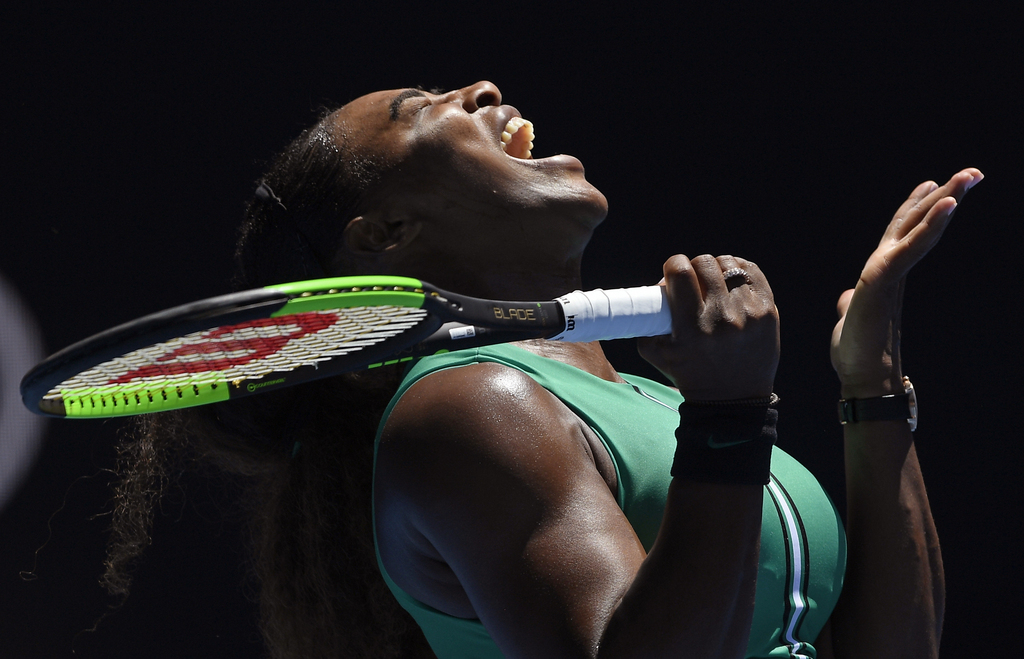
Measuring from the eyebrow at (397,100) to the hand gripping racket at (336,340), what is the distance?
0.42m

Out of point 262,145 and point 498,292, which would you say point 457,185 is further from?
point 262,145

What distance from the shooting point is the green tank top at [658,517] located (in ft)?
3.17

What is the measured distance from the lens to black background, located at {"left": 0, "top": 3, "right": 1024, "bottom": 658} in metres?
1.81

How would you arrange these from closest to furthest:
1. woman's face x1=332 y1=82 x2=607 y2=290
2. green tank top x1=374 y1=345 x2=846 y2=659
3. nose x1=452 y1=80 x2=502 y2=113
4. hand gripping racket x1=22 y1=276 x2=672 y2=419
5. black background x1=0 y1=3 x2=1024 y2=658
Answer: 1. hand gripping racket x1=22 y1=276 x2=672 y2=419
2. green tank top x1=374 y1=345 x2=846 y2=659
3. woman's face x1=332 y1=82 x2=607 y2=290
4. nose x1=452 y1=80 x2=502 y2=113
5. black background x1=0 y1=3 x2=1024 y2=658

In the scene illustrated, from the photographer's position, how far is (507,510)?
2.75ft

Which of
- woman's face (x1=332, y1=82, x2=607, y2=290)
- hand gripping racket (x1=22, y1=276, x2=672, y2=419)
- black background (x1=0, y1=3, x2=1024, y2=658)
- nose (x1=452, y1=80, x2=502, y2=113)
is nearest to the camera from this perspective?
hand gripping racket (x1=22, y1=276, x2=672, y2=419)

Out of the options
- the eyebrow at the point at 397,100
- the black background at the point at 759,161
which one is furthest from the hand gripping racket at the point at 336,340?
the black background at the point at 759,161

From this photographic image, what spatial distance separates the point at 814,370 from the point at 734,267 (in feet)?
3.96

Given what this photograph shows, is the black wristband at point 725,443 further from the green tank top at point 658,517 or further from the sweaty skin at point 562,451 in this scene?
the green tank top at point 658,517

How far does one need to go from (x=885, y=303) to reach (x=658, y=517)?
0.44 m

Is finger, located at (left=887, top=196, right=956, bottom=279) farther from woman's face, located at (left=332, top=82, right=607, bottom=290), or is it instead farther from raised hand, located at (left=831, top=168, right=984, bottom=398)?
woman's face, located at (left=332, top=82, right=607, bottom=290)

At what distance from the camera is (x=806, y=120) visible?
2.01m

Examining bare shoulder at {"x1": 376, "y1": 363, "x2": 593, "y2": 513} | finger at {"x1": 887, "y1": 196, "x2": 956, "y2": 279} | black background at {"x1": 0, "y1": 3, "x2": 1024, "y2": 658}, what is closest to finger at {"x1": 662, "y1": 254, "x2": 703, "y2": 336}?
bare shoulder at {"x1": 376, "y1": 363, "x2": 593, "y2": 513}

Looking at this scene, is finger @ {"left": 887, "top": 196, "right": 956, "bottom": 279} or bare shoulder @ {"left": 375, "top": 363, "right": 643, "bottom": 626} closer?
bare shoulder @ {"left": 375, "top": 363, "right": 643, "bottom": 626}
